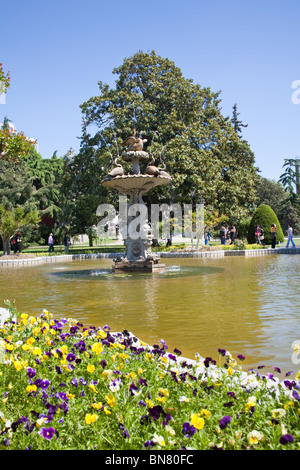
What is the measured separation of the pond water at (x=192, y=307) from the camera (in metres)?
5.52

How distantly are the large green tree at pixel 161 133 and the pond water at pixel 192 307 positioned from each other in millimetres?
14000

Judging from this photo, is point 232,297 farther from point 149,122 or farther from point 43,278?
point 149,122

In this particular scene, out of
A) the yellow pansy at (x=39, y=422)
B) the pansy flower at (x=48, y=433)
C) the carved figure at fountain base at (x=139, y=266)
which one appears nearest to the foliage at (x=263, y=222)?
the carved figure at fountain base at (x=139, y=266)

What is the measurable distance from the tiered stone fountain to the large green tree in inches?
385

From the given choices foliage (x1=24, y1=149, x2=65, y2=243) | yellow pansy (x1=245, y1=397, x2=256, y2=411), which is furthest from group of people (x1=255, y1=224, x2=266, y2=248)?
yellow pansy (x1=245, y1=397, x2=256, y2=411)

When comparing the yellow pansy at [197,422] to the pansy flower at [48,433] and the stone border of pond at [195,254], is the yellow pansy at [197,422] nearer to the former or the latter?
the pansy flower at [48,433]

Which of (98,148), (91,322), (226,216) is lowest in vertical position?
(91,322)

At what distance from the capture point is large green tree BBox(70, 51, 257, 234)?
27.2 m

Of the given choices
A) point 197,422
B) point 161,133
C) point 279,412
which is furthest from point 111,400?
point 161,133

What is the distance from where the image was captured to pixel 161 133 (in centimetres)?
2775

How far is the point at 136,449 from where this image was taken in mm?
2693

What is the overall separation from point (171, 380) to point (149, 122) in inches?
1019
